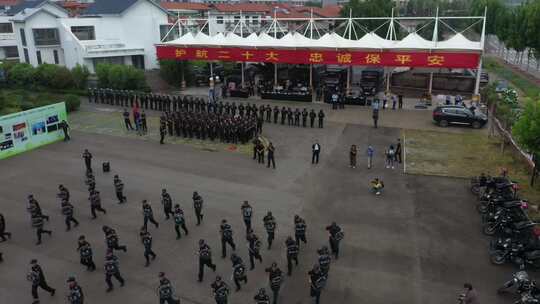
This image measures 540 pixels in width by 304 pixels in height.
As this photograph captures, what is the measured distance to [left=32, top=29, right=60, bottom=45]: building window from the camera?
A: 1868 inches

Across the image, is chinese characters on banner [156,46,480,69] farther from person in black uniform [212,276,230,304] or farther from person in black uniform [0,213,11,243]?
person in black uniform [212,276,230,304]

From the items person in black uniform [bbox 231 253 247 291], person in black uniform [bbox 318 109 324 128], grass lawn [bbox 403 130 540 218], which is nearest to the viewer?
person in black uniform [bbox 231 253 247 291]

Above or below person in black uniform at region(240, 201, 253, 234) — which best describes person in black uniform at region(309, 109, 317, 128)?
above

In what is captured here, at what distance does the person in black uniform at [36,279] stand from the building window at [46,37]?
143 ft

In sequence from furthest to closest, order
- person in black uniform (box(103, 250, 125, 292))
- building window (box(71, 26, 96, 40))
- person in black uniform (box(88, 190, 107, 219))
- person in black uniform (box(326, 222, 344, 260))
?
building window (box(71, 26, 96, 40))
person in black uniform (box(88, 190, 107, 219))
person in black uniform (box(326, 222, 344, 260))
person in black uniform (box(103, 250, 125, 292))

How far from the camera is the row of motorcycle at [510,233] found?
11195mm

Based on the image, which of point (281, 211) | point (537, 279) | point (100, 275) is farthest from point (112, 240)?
point (537, 279)

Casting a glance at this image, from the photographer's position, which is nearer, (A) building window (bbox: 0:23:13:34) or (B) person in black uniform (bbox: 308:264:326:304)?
(B) person in black uniform (bbox: 308:264:326:304)

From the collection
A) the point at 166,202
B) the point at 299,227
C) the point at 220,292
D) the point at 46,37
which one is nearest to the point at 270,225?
the point at 299,227

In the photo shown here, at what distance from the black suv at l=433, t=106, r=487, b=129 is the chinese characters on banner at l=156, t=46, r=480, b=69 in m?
4.66

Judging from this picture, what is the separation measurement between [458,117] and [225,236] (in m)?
19.9

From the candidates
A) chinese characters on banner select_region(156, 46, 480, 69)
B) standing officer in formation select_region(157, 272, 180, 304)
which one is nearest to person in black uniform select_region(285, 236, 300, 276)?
standing officer in formation select_region(157, 272, 180, 304)

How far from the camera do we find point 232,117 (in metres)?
25.3

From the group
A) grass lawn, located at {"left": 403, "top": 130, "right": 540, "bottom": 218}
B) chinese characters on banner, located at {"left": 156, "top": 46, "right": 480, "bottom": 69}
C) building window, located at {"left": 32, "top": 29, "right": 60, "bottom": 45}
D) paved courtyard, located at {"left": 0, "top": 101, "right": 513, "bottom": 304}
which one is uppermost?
building window, located at {"left": 32, "top": 29, "right": 60, "bottom": 45}
